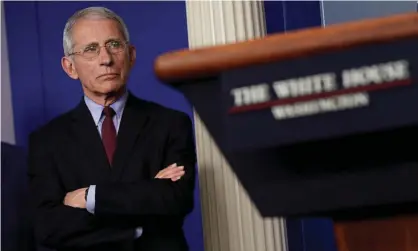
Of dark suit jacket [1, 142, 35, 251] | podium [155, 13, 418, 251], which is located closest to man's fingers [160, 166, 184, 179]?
podium [155, 13, 418, 251]

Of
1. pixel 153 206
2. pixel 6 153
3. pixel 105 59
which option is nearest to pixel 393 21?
pixel 153 206

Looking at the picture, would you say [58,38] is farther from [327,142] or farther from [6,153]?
[327,142]

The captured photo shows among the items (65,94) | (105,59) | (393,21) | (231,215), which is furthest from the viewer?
(65,94)

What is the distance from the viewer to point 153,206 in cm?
187

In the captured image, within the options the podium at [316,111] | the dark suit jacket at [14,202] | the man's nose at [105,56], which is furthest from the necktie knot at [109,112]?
the podium at [316,111]

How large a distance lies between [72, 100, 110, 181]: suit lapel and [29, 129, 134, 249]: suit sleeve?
0.10m

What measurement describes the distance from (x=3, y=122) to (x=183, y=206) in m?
1.57

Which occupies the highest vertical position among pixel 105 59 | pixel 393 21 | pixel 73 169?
pixel 105 59

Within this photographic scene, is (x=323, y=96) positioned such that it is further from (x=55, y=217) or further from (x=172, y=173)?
(x=55, y=217)

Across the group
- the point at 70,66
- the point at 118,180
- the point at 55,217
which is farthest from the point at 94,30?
the point at 55,217

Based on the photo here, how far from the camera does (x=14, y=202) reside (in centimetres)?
320

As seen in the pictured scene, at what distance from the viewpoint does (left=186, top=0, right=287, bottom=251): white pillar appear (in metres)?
2.32

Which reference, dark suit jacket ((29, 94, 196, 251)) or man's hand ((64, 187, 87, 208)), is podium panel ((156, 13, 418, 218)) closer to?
dark suit jacket ((29, 94, 196, 251))

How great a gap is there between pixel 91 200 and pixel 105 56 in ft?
1.38
